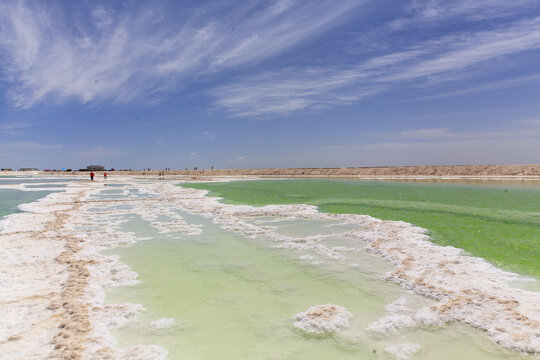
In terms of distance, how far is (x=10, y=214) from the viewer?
16.2 m

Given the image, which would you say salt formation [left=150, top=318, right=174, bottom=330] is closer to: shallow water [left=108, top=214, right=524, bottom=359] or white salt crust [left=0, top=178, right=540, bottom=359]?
shallow water [left=108, top=214, right=524, bottom=359]

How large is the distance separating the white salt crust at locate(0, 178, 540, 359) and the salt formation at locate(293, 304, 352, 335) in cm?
49

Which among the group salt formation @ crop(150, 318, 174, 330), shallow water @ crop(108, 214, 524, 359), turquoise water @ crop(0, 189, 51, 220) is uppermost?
turquoise water @ crop(0, 189, 51, 220)

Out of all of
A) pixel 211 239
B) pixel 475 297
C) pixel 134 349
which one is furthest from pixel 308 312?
pixel 211 239

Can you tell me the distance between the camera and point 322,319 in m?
5.05

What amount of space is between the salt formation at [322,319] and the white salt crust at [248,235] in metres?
0.49

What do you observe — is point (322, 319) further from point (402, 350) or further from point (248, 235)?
point (248, 235)

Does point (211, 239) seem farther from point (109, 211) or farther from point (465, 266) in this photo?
point (109, 211)

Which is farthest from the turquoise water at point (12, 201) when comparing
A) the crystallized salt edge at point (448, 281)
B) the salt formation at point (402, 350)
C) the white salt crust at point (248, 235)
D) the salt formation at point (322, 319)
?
the salt formation at point (402, 350)

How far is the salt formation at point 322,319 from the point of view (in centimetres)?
475

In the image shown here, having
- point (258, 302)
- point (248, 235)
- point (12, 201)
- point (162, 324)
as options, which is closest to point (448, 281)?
point (258, 302)

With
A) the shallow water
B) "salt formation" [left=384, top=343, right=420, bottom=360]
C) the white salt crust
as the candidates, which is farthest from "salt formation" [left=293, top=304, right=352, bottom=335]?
"salt formation" [left=384, top=343, right=420, bottom=360]

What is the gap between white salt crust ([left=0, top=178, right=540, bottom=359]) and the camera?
4469 millimetres

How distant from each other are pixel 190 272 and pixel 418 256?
606 centimetres
